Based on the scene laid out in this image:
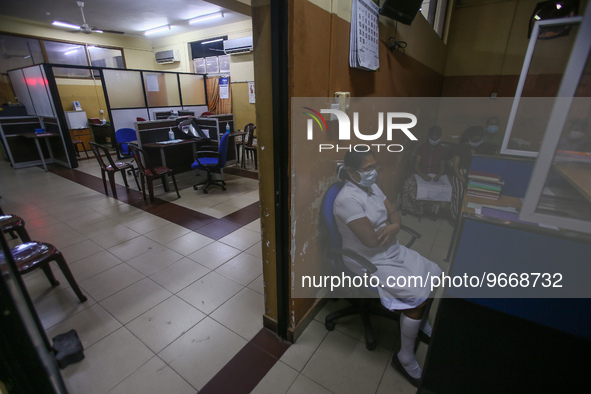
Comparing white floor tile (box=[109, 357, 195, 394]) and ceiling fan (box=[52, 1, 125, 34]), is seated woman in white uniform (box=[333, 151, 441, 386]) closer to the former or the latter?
white floor tile (box=[109, 357, 195, 394])

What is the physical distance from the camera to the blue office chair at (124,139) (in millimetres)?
6003

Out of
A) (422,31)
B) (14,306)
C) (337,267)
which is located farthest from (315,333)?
(422,31)

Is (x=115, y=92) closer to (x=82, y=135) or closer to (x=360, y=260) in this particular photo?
(x=82, y=135)

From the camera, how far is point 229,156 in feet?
20.1

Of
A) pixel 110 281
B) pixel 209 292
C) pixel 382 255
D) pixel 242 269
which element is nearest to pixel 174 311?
pixel 209 292

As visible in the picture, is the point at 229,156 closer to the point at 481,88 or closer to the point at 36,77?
the point at 36,77

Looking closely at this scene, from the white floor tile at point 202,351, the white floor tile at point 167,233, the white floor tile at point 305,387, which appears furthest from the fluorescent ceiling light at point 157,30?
the white floor tile at point 305,387

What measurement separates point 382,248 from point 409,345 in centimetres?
58

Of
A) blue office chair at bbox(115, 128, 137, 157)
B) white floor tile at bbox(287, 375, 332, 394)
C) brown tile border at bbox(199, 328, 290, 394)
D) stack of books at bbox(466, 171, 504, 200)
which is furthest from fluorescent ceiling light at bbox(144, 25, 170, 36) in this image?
white floor tile at bbox(287, 375, 332, 394)

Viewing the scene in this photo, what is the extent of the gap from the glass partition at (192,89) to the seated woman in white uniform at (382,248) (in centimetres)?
764

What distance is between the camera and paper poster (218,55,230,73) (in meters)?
8.29

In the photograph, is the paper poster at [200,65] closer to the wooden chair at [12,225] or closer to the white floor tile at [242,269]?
the wooden chair at [12,225]

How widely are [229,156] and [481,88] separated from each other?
5.41m

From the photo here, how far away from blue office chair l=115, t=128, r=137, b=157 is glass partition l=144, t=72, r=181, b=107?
1.41 metres
